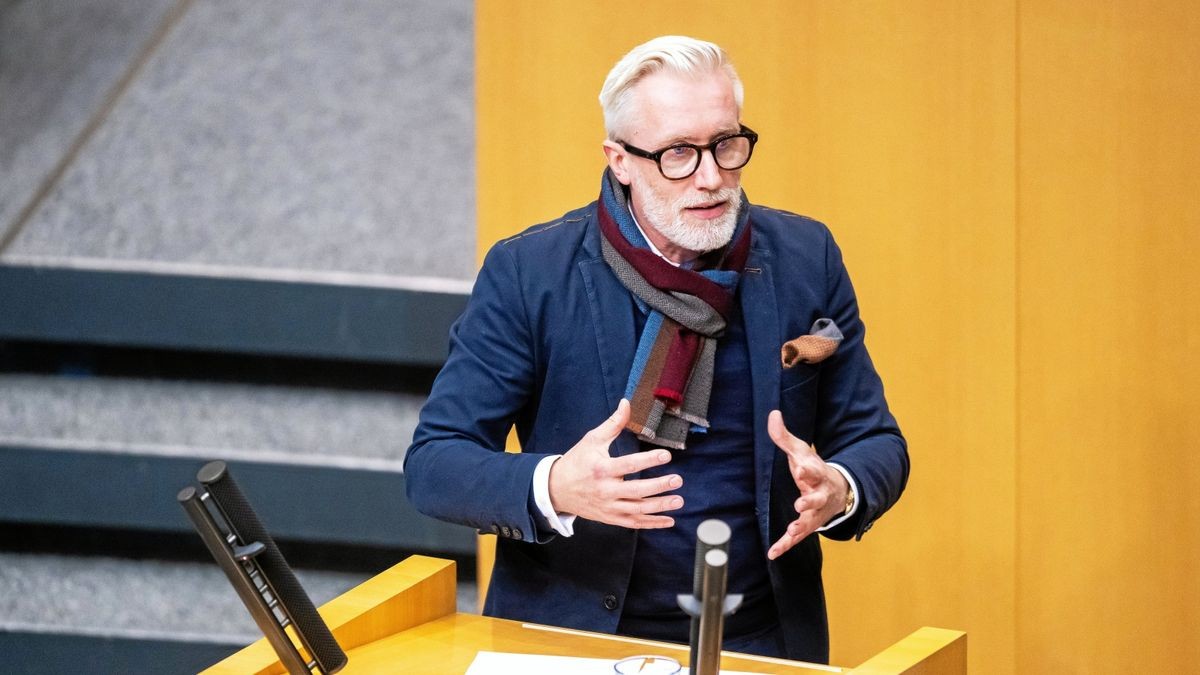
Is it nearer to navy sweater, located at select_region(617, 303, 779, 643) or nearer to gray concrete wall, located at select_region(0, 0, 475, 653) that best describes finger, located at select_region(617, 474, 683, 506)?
navy sweater, located at select_region(617, 303, 779, 643)

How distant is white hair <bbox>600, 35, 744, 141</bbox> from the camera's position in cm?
224

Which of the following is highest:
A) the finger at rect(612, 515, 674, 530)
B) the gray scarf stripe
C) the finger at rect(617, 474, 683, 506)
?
the gray scarf stripe

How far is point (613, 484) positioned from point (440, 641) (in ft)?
1.12

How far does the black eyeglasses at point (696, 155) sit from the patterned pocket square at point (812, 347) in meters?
0.27

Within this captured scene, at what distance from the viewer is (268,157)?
185 inches

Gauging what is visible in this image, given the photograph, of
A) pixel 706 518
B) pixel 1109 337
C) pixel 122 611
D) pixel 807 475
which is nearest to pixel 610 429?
pixel 807 475

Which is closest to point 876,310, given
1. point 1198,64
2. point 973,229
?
point 973,229

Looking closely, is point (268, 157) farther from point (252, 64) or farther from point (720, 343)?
point (720, 343)

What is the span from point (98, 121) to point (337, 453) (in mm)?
1557

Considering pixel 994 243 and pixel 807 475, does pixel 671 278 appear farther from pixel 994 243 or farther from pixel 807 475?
pixel 994 243

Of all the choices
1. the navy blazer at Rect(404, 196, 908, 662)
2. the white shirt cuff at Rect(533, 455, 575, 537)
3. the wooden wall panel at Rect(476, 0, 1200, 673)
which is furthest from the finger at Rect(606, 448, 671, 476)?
the wooden wall panel at Rect(476, 0, 1200, 673)

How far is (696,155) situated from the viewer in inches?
87.7

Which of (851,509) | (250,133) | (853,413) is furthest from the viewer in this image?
(250,133)

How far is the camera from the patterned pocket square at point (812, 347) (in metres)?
2.27
